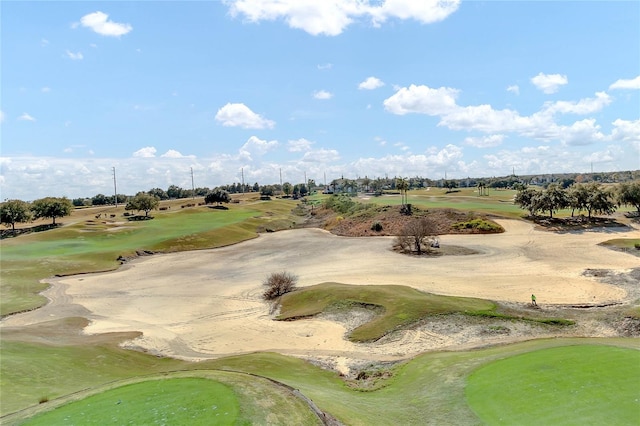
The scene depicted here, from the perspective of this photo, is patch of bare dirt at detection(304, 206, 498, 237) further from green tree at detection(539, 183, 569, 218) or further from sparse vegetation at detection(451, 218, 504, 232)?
green tree at detection(539, 183, 569, 218)

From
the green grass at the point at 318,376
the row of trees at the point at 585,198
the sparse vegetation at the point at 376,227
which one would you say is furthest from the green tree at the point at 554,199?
the green grass at the point at 318,376

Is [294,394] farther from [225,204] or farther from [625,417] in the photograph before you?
[225,204]

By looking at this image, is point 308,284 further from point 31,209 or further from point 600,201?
point 31,209

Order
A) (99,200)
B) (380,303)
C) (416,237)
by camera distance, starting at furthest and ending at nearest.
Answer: (99,200) < (416,237) < (380,303)

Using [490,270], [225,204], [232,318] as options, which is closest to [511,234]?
[490,270]

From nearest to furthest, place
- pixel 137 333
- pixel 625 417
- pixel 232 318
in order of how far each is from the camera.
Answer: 1. pixel 625 417
2. pixel 137 333
3. pixel 232 318

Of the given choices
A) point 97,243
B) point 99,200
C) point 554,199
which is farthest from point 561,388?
point 99,200
